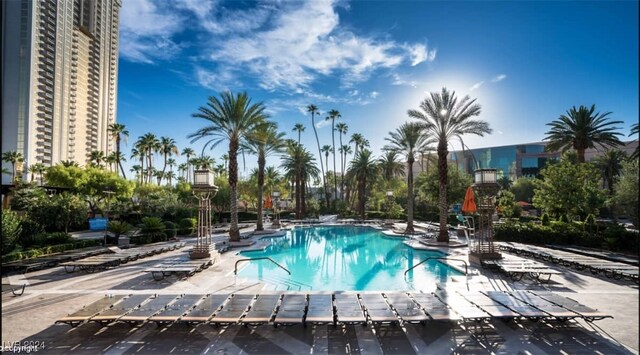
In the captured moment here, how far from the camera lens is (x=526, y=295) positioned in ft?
29.6

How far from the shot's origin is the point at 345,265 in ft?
57.0

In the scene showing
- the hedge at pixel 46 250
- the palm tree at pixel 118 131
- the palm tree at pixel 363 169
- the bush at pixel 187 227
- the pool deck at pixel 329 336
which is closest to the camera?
the pool deck at pixel 329 336

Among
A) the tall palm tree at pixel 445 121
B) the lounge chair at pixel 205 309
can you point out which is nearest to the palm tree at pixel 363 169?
the tall palm tree at pixel 445 121

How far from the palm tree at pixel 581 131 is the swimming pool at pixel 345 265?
718 inches

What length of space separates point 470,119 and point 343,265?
12516 mm

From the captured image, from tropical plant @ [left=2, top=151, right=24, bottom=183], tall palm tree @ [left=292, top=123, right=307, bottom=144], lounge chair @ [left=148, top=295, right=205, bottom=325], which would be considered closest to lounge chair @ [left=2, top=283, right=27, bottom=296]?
tropical plant @ [left=2, top=151, right=24, bottom=183]

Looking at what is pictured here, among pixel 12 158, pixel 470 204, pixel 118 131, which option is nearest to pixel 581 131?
pixel 470 204

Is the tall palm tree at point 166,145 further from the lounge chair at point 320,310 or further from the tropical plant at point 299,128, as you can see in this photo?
the lounge chair at point 320,310

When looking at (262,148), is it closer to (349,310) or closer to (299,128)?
(349,310)

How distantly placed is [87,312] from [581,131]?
35.2 m

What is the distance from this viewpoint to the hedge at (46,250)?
1382cm

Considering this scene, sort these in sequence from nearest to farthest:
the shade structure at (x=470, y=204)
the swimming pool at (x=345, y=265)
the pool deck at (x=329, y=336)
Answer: the pool deck at (x=329, y=336) < the swimming pool at (x=345, y=265) < the shade structure at (x=470, y=204)

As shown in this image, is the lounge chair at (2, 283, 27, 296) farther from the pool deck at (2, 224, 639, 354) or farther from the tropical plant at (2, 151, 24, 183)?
the tropical plant at (2, 151, 24, 183)

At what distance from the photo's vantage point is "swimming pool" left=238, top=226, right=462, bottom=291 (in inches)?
517
